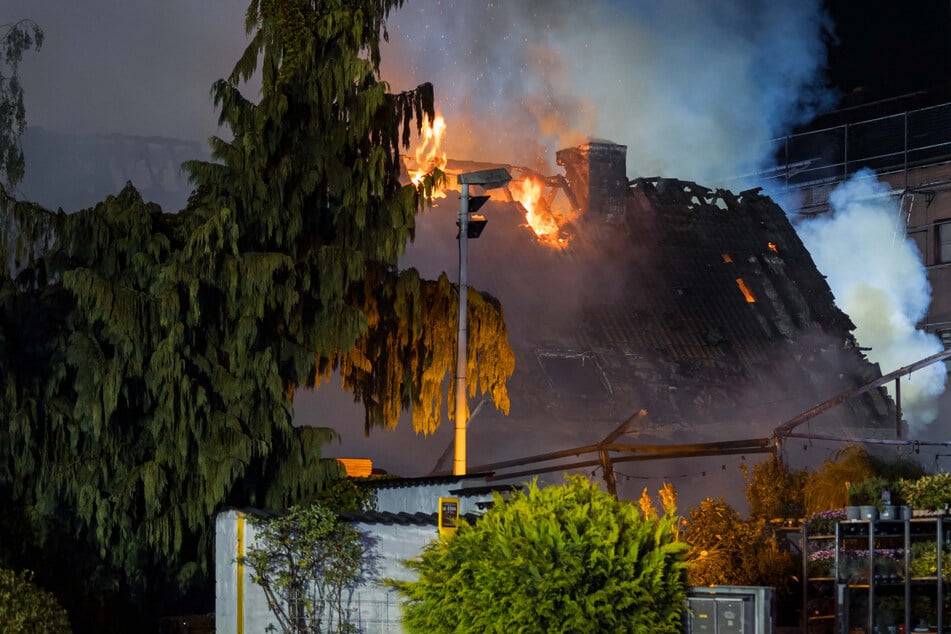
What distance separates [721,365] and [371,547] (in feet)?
93.6

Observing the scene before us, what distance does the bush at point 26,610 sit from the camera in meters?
14.3

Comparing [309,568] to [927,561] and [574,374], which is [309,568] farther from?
[574,374]

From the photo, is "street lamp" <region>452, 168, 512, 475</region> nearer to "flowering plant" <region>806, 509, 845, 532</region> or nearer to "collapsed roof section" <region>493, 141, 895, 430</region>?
"flowering plant" <region>806, 509, 845, 532</region>

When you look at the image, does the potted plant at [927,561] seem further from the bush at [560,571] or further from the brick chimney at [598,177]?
the brick chimney at [598,177]

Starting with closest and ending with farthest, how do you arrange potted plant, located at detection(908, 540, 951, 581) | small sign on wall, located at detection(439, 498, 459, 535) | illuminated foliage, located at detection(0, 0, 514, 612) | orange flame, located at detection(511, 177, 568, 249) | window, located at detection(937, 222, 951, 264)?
small sign on wall, located at detection(439, 498, 459, 535) → potted plant, located at detection(908, 540, 951, 581) → illuminated foliage, located at detection(0, 0, 514, 612) → orange flame, located at detection(511, 177, 568, 249) → window, located at detection(937, 222, 951, 264)

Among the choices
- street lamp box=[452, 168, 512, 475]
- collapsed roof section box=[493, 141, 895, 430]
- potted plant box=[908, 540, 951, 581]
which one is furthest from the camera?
collapsed roof section box=[493, 141, 895, 430]

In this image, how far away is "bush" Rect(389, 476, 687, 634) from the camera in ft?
37.5

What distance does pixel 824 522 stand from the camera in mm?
17922

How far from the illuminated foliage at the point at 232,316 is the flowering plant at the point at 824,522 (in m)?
6.89

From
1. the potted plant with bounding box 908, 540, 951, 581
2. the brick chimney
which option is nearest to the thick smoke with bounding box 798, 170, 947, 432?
the brick chimney

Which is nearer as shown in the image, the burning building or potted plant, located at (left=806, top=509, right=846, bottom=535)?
potted plant, located at (left=806, top=509, right=846, bottom=535)

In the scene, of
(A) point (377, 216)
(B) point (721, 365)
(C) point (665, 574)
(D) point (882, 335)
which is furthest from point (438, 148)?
(C) point (665, 574)

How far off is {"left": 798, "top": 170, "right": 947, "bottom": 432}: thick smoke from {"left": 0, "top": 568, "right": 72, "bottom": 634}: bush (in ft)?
114

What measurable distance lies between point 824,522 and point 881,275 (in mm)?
31904
